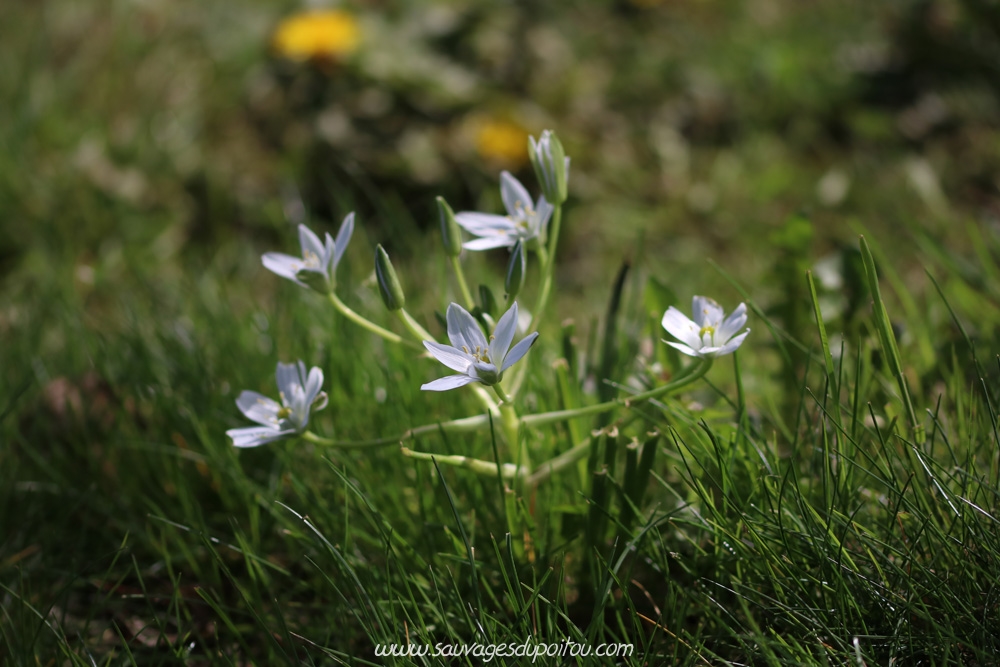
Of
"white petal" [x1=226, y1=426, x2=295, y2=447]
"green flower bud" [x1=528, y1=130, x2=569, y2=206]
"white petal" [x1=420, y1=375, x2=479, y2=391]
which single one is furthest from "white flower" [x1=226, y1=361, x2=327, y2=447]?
"green flower bud" [x1=528, y1=130, x2=569, y2=206]

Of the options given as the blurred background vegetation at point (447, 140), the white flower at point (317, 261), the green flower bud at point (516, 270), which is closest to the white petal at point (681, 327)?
the green flower bud at point (516, 270)

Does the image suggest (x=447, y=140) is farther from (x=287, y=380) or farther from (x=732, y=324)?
(x=732, y=324)

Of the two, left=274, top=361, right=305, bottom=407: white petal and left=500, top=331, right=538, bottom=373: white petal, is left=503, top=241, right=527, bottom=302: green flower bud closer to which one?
left=500, top=331, right=538, bottom=373: white petal

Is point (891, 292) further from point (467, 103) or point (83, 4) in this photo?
point (83, 4)

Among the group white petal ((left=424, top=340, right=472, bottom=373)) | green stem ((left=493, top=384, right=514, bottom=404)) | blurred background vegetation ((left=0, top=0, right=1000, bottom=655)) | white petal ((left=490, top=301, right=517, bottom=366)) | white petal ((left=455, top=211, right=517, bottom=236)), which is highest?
white petal ((left=455, top=211, right=517, bottom=236))

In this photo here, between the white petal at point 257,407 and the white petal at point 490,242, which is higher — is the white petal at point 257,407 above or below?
below

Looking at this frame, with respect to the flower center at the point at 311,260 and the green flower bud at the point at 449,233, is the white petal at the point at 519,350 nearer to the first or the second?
the green flower bud at the point at 449,233
